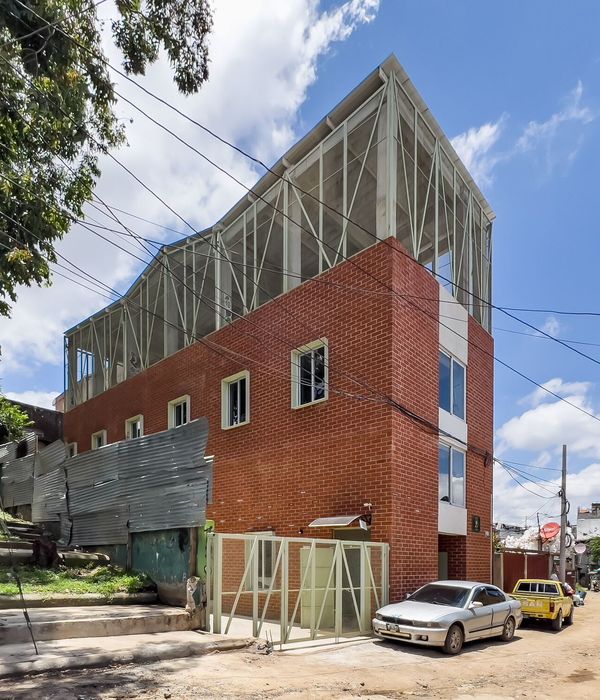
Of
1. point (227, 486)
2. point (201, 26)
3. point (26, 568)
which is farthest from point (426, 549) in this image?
point (201, 26)

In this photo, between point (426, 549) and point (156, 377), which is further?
point (156, 377)

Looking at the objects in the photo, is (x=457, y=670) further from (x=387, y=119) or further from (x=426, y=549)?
(x=387, y=119)

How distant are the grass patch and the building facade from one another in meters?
3.82

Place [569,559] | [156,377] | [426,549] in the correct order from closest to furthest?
[426,549] < [156,377] < [569,559]

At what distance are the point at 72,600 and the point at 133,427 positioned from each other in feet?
38.1

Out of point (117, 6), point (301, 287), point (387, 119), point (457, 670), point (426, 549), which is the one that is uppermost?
point (387, 119)

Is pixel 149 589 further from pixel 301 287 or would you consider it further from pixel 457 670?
pixel 301 287

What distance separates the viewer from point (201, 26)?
356 inches

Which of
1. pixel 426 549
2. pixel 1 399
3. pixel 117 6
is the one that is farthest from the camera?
pixel 1 399

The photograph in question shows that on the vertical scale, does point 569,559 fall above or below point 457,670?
below

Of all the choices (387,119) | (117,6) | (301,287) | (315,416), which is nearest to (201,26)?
(117,6)

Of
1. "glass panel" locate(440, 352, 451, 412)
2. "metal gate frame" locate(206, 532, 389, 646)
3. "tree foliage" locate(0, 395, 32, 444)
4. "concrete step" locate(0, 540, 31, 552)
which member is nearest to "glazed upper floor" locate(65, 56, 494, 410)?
"glass panel" locate(440, 352, 451, 412)

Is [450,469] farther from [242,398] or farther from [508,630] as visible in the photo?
[242,398]

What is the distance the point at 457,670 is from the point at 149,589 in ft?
20.6
